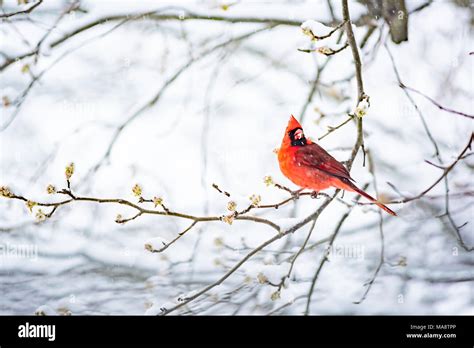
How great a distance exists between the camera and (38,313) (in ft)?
5.43

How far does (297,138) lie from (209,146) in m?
0.36

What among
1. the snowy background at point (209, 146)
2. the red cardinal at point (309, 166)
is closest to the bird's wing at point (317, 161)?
the red cardinal at point (309, 166)

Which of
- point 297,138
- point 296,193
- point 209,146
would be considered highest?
point 209,146

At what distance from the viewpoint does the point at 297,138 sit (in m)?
1.49

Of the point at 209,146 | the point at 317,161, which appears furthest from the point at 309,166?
the point at 209,146

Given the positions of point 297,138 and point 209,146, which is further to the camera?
point 209,146

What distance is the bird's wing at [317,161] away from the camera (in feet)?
4.82

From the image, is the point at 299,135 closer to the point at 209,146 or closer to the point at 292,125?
the point at 292,125

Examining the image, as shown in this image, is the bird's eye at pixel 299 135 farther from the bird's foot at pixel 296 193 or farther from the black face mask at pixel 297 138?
the bird's foot at pixel 296 193

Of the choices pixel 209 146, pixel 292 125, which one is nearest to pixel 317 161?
pixel 292 125

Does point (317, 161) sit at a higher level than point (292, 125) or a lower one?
lower

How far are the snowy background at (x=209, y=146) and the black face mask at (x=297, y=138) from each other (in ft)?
0.61
